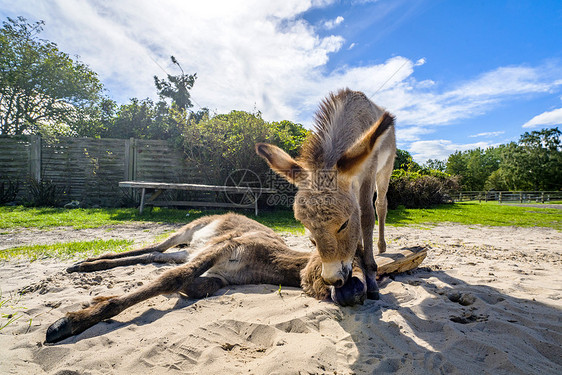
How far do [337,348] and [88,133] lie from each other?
1996cm

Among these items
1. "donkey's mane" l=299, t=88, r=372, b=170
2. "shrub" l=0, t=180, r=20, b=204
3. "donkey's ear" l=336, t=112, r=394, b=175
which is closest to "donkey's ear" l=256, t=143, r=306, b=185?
"donkey's mane" l=299, t=88, r=372, b=170

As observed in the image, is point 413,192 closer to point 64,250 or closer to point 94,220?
point 94,220

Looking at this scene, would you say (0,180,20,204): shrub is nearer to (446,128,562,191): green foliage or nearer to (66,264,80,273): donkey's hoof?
(66,264,80,273): donkey's hoof

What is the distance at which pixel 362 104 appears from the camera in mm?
3398

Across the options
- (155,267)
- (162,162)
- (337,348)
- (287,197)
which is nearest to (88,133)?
(162,162)

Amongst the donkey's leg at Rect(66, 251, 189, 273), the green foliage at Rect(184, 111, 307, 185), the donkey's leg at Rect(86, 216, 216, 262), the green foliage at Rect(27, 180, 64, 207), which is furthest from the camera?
the green foliage at Rect(27, 180, 64, 207)

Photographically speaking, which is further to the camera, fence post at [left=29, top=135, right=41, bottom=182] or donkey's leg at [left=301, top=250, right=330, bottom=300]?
fence post at [left=29, top=135, right=41, bottom=182]

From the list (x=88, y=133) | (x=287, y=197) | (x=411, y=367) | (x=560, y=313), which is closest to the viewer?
(x=411, y=367)

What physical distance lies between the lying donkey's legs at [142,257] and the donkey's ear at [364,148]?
299 centimetres

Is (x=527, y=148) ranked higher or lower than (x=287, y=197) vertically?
higher

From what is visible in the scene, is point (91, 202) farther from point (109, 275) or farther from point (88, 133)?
point (109, 275)

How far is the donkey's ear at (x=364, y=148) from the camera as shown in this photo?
2.26 metres

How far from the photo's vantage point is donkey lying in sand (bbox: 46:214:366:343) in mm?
1954

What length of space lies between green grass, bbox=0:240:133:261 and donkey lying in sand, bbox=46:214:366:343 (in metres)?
0.92
